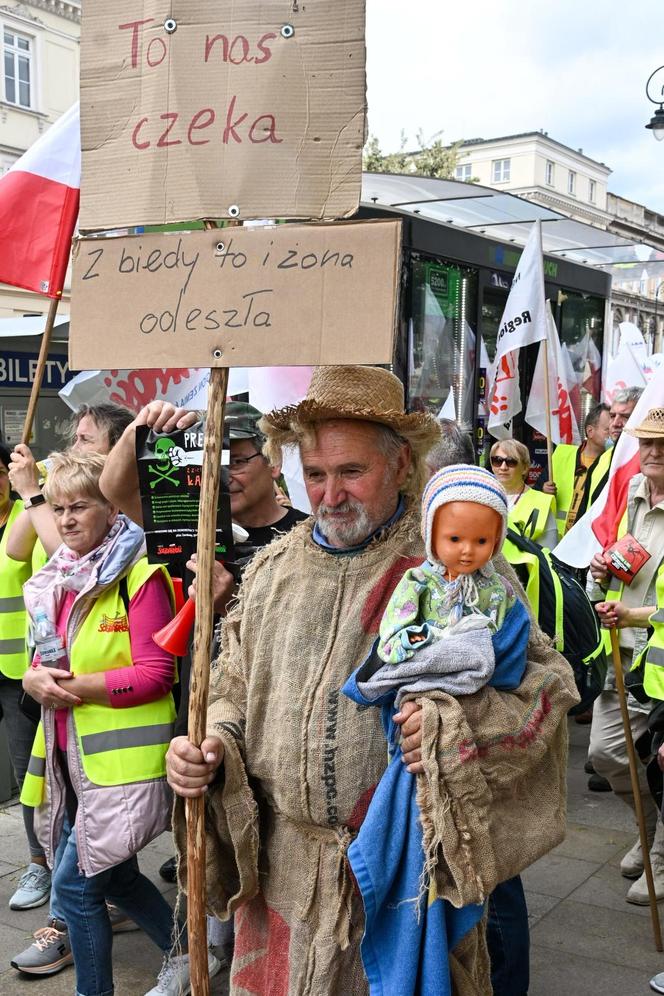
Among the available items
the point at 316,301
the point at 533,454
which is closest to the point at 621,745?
the point at 316,301

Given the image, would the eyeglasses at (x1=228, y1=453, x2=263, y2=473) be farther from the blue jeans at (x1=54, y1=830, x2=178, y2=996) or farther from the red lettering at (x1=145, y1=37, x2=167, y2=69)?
the red lettering at (x1=145, y1=37, x2=167, y2=69)

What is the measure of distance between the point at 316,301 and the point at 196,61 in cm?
55

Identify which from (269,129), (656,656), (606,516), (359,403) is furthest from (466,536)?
(606,516)

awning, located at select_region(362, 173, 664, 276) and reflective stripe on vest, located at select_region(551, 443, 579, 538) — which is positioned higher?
awning, located at select_region(362, 173, 664, 276)

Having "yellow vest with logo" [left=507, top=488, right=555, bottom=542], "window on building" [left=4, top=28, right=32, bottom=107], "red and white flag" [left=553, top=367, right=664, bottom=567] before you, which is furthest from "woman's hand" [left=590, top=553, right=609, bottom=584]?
"window on building" [left=4, top=28, right=32, bottom=107]

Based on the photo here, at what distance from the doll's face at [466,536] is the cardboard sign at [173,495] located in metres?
0.86

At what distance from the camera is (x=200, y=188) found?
6.68ft

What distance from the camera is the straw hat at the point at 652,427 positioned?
4188mm

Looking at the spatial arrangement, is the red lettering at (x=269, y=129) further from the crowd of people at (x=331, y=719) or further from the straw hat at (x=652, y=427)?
the straw hat at (x=652, y=427)

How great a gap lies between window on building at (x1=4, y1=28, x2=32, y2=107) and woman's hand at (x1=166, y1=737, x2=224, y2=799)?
83.8ft

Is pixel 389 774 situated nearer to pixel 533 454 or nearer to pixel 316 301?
pixel 316 301

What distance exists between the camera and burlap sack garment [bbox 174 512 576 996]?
206 cm

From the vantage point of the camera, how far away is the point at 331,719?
2217 mm

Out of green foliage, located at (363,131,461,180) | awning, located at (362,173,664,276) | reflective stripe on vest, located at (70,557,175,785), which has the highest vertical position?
green foliage, located at (363,131,461,180)
